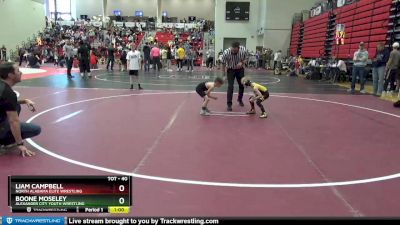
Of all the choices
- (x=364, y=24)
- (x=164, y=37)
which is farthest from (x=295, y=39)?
(x=164, y=37)

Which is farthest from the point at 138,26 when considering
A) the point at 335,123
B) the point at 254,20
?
the point at 335,123

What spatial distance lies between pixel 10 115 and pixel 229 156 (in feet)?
9.40

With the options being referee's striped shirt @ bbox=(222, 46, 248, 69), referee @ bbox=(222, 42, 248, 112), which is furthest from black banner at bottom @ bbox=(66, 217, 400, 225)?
referee's striped shirt @ bbox=(222, 46, 248, 69)

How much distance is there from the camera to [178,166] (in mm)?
4867

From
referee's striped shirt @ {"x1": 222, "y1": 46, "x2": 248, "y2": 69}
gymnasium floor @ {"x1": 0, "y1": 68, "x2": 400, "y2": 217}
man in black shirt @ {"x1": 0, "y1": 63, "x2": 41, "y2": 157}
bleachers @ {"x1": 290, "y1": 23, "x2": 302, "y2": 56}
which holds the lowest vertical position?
gymnasium floor @ {"x1": 0, "y1": 68, "x2": 400, "y2": 217}

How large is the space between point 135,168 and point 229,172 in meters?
1.14

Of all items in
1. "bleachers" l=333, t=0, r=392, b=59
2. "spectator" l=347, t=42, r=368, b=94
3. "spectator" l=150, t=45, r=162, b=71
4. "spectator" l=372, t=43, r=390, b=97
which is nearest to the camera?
"spectator" l=372, t=43, r=390, b=97

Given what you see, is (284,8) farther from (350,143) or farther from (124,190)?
(124,190)

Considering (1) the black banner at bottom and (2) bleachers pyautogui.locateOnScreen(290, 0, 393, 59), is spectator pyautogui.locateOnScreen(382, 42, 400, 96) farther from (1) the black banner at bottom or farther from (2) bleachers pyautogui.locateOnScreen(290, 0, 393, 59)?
(1) the black banner at bottom

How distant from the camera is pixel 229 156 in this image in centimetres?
538

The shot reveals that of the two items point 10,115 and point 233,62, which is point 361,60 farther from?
point 10,115

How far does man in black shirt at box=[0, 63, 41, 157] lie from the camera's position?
15.9 feet

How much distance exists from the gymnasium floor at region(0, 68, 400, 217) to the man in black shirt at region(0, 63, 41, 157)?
18cm

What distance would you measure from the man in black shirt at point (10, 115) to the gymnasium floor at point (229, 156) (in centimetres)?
18
